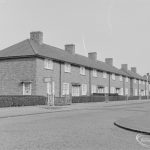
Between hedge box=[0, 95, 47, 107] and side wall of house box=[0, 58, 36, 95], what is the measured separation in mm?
2225

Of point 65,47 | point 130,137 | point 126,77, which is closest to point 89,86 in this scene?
point 65,47

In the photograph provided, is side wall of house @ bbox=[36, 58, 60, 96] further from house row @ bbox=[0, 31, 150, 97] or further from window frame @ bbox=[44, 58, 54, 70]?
window frame @ bbox=[44, 58, 54, 70]

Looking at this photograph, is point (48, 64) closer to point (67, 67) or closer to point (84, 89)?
point (67, 67)

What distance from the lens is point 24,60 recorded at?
34.3 m

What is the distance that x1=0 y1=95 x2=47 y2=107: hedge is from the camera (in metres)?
26.3

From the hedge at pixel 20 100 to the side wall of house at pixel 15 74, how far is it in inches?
87.6

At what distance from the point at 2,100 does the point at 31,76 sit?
26.6 feet

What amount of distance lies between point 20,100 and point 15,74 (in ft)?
24.4

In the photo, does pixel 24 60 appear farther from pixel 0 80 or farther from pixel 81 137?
pixel 81 137

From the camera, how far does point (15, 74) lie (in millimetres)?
34844

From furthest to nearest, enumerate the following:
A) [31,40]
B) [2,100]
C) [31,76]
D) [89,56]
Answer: [89,56] → [31,40] → [31,76] → [2,100]

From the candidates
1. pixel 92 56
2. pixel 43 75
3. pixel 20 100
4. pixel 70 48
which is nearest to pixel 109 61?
pixel 92 56

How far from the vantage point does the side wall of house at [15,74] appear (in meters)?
33.8

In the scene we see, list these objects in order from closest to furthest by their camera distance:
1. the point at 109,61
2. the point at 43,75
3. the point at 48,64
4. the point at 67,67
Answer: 1. the point at 43,75
2. the point at 48,64
3. the point at 67,67
4. the point at 109,61
